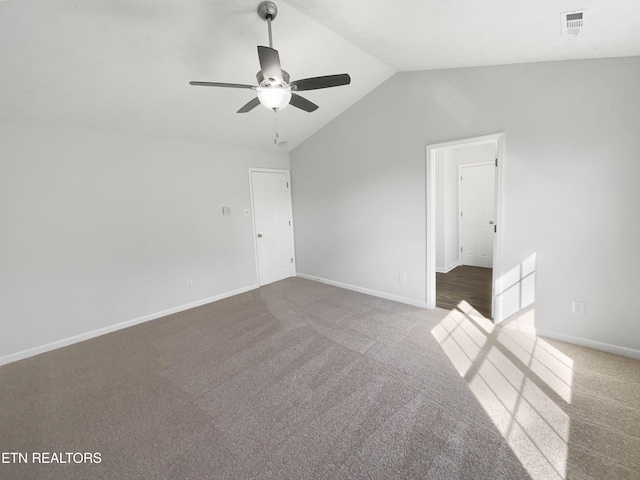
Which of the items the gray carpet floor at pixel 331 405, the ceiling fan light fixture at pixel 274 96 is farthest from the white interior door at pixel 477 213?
the ceiling fan light fixture at pixel 274 96

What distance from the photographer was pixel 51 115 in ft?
9.04

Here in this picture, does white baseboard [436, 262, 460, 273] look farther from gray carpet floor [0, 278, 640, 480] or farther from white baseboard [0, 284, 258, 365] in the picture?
white baseboard [0, 284, 258, 365]

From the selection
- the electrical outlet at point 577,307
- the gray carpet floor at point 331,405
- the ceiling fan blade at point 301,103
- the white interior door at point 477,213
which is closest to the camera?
the gray carpet floor at point 331,405

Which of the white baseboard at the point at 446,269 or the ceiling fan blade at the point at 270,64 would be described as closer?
the ceiling fan blade at the point at 270,64

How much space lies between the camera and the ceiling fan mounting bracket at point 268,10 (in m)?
2.02

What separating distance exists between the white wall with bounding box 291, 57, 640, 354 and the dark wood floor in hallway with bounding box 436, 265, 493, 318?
59 cm

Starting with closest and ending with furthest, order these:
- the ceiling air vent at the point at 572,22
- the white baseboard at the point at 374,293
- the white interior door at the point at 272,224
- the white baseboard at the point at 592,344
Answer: the ceiling air vent at the point at 572,22
the white baseboard at the point at 592,344
the white baseboard at the point at 374,293
the white interior door at the point at 272,224

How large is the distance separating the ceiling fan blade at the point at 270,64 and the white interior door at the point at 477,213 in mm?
4777

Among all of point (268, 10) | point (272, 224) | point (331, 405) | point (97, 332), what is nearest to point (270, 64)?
point (268, 10)

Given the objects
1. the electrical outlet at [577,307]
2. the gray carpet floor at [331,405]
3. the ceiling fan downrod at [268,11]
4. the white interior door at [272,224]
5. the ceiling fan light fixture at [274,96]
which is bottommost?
the gray carpet floor at [331,405]

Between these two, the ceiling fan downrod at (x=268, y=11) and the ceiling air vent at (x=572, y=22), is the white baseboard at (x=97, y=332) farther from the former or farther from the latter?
the ceiling air vent at (x=572, y=22)

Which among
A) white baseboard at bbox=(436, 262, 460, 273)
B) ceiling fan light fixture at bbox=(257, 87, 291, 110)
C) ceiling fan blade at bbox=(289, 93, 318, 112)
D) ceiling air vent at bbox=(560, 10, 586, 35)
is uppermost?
ceiling air vent at bbox=(560, 10, 586, 35)

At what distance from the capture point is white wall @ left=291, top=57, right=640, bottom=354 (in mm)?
2246

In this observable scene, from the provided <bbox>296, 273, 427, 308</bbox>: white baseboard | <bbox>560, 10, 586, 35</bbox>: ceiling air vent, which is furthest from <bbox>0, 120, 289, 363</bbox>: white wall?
<bbox>560, 10, 586, 35</bbox>: ceiling air vent
